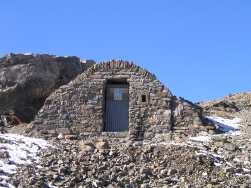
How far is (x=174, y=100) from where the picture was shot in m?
15.9

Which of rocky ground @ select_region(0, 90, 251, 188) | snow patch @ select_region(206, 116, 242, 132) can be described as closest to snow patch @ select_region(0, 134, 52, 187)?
rocky ground @ select_region(0, 90, 251, 188)

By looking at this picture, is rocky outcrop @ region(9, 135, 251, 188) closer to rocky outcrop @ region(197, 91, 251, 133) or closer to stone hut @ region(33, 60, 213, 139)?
stone hut @ region(33, 60, 213, 139)

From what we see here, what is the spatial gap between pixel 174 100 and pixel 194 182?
15.5 feet

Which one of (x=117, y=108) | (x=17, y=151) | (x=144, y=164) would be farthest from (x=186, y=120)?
(x=17, y=151)

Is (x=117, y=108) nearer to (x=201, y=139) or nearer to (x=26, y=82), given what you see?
(x=201, y=139)

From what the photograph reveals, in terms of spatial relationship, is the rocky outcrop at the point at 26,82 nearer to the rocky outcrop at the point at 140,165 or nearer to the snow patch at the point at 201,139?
the rocky outcrop at the point at 140,165

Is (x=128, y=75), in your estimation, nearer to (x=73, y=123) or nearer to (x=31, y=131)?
(x=73, y=123)

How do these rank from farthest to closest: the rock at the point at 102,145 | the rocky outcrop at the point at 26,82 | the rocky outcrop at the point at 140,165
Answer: the rocky outcrop at the point at 26,82, the rock at the point at 102,145, the rocky outcrop at the point at 140,165

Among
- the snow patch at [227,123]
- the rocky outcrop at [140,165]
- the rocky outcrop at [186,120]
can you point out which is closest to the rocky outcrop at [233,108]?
the snow patch at [227,123]

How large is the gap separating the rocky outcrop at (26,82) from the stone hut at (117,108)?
4461 mm

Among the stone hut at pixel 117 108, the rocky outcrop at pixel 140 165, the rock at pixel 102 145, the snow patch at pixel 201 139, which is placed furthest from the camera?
the stone hut at pixel 117 108

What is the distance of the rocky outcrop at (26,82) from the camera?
20.3m

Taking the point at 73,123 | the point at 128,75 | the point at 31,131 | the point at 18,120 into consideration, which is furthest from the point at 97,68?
the point at 18,120

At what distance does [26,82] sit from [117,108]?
Result: 19.1ft
